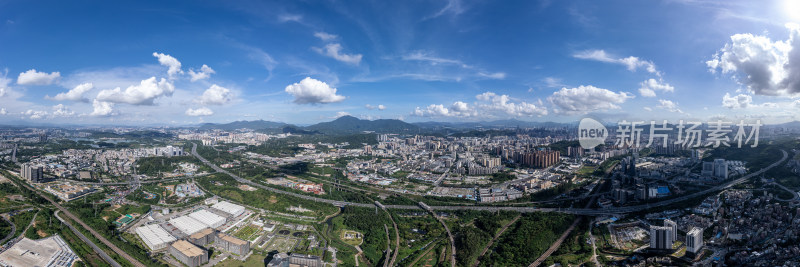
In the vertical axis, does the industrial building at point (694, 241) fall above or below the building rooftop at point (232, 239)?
above

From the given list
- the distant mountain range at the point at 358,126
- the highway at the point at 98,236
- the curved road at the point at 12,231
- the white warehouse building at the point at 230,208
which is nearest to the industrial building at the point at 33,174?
the highway at the point at 98,236

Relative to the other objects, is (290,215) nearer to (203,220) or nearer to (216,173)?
(203,220)

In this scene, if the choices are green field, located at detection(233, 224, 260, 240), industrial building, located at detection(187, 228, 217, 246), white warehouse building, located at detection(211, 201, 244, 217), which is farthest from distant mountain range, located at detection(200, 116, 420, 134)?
industrial building, located at detection(187, 228, 217, 246)

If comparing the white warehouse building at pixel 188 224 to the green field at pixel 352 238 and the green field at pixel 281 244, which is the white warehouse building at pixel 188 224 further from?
the green field at pixel 352 238

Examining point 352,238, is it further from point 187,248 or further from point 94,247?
point 94,247

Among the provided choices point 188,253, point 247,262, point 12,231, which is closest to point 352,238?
point 247,262

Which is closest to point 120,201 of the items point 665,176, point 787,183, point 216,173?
point 216,173

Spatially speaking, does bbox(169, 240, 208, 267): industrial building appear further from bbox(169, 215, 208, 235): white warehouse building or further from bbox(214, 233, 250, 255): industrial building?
bbox(169, 215, 208, 235): white warehouse building
